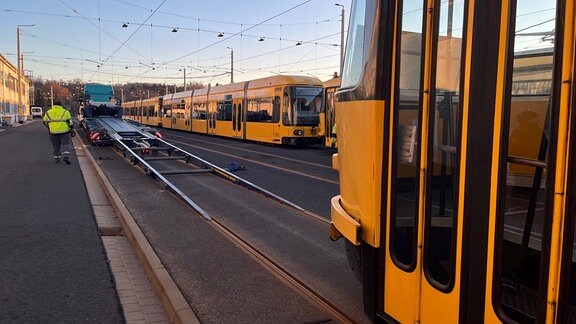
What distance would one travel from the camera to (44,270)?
5359 mm

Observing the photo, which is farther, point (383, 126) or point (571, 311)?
point (383, 126)

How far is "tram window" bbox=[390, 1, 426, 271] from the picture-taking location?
9.00 feet

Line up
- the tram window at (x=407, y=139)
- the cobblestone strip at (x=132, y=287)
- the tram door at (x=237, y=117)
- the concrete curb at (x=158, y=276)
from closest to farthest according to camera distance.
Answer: the tram window at (x=407, y=139)
the concrete curb at (x=158, y=276)
the cobblestone strip at (x=132, y=287)
the tram door at (x=237, y=117)

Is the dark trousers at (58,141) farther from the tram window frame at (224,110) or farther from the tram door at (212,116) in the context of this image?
the tram door at (212,116)

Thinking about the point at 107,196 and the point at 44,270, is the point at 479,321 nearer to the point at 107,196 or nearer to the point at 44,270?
the point at 44,270

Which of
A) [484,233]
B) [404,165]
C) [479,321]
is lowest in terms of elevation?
[479,321]

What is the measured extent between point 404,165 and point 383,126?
27cm

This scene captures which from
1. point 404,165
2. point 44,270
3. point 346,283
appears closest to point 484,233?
point 404,165

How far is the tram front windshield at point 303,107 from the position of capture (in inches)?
912

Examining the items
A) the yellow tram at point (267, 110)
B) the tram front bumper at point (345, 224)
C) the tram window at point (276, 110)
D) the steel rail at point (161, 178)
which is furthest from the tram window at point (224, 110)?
the tram front bumper at point (345, 224)

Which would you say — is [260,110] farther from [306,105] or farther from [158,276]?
[158,276]

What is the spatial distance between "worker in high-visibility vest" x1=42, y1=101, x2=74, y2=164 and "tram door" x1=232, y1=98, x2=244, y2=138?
12967 millimetres

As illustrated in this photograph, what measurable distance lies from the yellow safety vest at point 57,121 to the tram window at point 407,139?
46.5ft

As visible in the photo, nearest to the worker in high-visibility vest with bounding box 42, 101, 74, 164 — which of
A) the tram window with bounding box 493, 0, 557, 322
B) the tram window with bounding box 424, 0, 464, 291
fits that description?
the tram window with bounding box 424, 0, 464, 291
